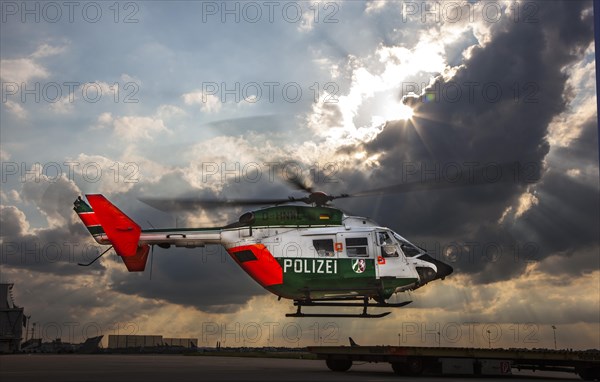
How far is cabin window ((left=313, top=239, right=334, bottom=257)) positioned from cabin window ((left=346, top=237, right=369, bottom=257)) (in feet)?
2.45

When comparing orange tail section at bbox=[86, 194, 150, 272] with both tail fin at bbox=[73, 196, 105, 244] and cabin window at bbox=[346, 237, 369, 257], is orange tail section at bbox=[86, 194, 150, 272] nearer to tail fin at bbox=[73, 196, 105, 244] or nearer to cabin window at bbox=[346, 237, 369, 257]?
tail fin at bbox=[73, 196, 105, 244]

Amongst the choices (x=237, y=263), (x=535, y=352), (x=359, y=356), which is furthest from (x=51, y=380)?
(x=535, y=352)

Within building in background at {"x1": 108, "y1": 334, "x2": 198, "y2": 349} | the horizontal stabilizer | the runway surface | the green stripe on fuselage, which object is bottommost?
building in background at {"x1": 108, "y1": 334, "x2": 198, "y2": 349}

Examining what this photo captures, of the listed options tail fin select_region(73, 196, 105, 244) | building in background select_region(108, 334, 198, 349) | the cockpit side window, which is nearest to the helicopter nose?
the cockpit side window

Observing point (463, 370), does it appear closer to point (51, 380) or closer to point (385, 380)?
point (385, 380)

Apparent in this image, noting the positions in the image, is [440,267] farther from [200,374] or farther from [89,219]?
[89,219]

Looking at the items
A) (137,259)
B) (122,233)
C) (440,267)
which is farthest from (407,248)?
(122,233)

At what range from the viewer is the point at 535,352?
22.8 metres

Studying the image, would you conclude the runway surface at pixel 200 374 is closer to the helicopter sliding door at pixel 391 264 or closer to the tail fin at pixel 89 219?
the helicopter sliding door at pixel 391 264

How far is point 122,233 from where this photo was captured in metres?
26.9

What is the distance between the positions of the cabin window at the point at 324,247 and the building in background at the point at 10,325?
8758 cm

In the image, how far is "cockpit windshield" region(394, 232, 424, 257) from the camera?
2659cm

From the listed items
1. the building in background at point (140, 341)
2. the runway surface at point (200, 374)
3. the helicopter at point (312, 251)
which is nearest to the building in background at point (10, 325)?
the building in background at point (140, 341)

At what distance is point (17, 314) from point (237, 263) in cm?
8583
